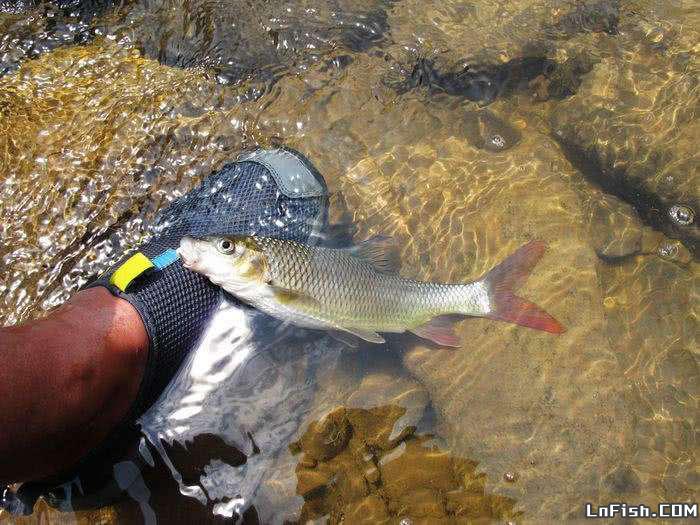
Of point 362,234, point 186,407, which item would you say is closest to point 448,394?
point 362,234

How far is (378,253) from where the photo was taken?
376cm

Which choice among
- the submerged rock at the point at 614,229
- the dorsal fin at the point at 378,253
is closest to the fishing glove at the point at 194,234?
the dorsal fin at the point at 378,253

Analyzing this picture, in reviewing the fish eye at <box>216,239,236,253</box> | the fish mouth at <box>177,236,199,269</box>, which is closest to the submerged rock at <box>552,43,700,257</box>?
the fish eye at <box>216,239,236,253</box>

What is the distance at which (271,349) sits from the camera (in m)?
3.55

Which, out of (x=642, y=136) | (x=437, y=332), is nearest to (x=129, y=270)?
(x=437, y=332)

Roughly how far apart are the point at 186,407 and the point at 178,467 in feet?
1.08

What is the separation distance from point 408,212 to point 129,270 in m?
2.05

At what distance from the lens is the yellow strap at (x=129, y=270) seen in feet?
9.55

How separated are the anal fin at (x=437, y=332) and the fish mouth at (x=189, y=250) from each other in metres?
1.38

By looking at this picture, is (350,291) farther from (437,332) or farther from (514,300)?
(514,300)

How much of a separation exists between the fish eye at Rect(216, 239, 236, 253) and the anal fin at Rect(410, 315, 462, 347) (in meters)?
1.21

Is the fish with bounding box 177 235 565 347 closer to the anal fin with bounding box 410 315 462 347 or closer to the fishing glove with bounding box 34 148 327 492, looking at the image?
the anal fin with bounding box 410 315 462 347

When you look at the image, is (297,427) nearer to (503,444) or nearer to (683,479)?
(503,444)

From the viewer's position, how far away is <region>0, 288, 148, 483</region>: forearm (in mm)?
2303
